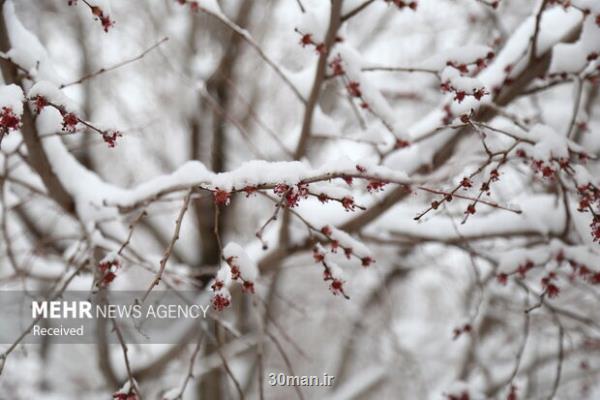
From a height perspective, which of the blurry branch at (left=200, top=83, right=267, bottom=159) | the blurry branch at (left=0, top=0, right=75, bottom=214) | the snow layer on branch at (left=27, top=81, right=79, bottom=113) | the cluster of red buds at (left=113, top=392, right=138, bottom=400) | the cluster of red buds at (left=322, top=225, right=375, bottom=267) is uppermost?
the blurry branch at (left=200, top=83, right=267, bottom=159)

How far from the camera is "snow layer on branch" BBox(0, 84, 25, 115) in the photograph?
1292mm

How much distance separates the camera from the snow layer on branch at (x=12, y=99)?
1.29 meters

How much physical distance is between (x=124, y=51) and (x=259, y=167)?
4658 millimetres

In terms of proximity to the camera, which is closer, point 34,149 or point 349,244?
point 349,244

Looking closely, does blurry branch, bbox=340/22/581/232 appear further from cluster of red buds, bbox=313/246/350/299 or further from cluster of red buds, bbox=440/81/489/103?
cluster of red buds, bbox=313/246/350/299

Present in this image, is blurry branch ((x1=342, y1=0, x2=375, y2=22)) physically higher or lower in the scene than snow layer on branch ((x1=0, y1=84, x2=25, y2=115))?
higher

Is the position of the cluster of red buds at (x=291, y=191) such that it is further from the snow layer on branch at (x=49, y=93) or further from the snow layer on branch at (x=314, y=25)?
the snow layer on branch at (x=314, y=25)

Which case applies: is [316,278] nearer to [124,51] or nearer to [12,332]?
[124,51]

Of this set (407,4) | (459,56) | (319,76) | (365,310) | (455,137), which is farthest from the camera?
(365,310)

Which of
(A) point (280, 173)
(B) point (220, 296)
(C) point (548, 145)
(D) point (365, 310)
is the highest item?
(D) point (365, 310)

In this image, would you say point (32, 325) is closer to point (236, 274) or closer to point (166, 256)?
point (166, 256)

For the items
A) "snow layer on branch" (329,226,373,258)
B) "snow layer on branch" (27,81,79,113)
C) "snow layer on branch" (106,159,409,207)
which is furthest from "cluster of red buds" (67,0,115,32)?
"snow layer on branch" (329,226,373,258)

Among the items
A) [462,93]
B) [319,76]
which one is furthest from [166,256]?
[319,76]

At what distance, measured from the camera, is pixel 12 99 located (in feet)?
4.29
